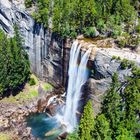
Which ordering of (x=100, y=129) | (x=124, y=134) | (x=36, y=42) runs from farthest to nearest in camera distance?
(x=36, y=42)
(x=124, y=134)
(x=100, y=129)

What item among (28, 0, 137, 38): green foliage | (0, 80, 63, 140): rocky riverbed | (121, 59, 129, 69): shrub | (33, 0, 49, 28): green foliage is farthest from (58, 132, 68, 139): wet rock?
(33, 0, 49, 28): green foliage

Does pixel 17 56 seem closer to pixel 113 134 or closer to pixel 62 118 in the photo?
pixel 62 118

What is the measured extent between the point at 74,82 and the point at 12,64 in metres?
12.7

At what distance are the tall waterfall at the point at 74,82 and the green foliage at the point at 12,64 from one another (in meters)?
10.2

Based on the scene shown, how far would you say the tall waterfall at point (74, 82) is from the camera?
259 ft

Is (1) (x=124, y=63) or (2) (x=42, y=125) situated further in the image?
(2) (x=42, y=125)

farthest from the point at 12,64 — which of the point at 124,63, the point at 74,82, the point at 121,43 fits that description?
the point at 124,63

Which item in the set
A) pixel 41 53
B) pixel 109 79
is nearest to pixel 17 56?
pixel 41 53

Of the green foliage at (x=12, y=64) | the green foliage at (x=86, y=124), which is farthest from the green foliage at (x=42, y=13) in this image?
the green foliage at (x=86, y=124)

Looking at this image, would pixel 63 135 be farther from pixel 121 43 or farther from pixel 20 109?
pixel 121 43

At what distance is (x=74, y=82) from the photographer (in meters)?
81.9

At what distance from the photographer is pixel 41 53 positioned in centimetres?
8938

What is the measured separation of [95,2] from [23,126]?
89.3 feet

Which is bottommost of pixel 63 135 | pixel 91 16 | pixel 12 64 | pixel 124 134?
pixel 63 135
